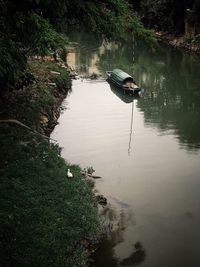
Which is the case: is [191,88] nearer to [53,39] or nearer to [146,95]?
[146,95]

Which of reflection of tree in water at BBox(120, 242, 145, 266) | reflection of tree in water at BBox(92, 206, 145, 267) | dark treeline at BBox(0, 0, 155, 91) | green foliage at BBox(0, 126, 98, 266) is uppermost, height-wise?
dark treeline at BBox(0, 0, 155, 91)

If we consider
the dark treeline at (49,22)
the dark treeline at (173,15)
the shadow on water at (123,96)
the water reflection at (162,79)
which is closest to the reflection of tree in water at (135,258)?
the dark treeline at (49,22)

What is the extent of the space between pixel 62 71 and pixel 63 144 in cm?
1514

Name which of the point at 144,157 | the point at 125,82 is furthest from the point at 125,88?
the point at 144,157

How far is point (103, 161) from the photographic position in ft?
78.0

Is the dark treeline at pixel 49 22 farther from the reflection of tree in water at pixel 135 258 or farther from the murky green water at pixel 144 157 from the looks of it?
the reflection of tree in water at pixel 135 258

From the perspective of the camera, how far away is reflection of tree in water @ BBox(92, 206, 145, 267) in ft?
49.1

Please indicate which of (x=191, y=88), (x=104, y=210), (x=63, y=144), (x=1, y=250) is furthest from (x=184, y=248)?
(x=191, y=88)

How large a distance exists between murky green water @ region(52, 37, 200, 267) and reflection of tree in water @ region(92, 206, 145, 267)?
0.03 metres

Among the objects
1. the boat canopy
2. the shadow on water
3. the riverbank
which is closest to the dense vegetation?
the shadow on water

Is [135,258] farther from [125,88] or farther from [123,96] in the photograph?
[123,96]

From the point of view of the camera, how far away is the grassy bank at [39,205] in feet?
44.5

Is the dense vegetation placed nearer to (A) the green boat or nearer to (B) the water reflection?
(B) the water reflection

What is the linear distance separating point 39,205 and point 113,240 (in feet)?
9.74
